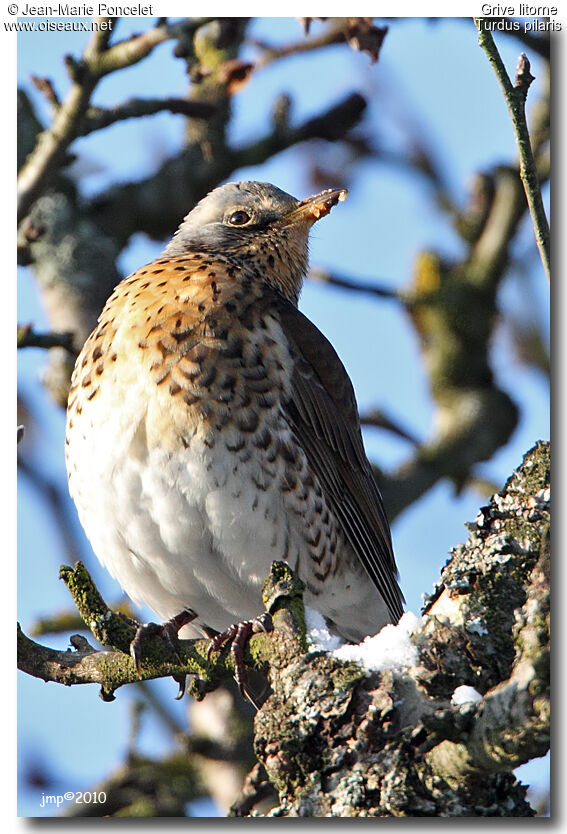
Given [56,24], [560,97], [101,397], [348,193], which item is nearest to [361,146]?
[348,193]

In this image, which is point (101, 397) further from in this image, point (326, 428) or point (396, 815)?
point (396, 815)

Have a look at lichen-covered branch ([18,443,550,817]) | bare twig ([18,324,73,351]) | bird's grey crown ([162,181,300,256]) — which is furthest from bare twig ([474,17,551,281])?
bare twig ([18,324,73,351])

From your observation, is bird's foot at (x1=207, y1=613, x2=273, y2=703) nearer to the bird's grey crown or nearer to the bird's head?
the bird's head

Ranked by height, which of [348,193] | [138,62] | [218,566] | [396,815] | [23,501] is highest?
[138,62]

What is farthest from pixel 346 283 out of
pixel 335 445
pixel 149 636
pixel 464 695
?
pixel 464 695

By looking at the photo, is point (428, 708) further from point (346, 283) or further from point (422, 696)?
point (346, 283)

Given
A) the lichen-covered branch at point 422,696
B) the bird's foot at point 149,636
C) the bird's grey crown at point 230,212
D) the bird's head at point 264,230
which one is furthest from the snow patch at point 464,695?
the bird's grey crown at point 230,212
